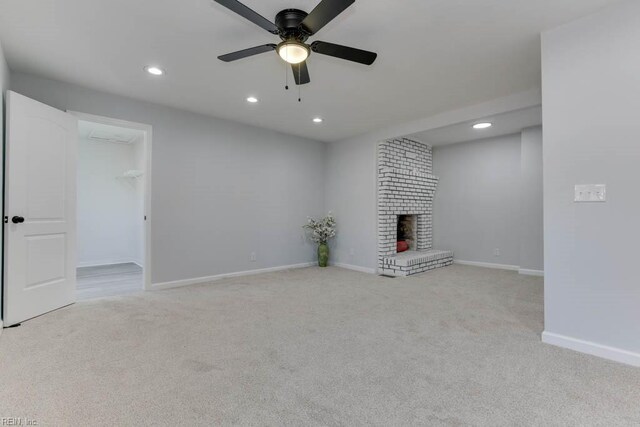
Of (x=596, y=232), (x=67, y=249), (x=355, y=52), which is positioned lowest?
(x=67, y=249)

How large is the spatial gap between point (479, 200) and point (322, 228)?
118 inches

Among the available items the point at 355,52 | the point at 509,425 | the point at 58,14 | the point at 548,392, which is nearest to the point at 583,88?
the point at 355,52

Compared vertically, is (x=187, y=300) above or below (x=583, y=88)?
below

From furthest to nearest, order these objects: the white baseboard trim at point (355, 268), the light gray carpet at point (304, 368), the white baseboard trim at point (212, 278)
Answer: the white baseboard trim at point (355, 268), the white baseboard trim at point (212, 278), the light gray carpet at point (304, 368)

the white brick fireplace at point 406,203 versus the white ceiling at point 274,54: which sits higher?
the white ceiling at point 274,54

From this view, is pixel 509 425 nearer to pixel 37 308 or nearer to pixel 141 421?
pixel 141 421

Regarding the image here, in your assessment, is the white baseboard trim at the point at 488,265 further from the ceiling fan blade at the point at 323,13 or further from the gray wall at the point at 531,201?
the ceiling fan blade at the point at 323,13

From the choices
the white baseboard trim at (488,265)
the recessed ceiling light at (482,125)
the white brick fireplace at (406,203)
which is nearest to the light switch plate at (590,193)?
the recessed ceiling light at (482,125)

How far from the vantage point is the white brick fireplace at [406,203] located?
5.05 metres

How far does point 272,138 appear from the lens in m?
5.21

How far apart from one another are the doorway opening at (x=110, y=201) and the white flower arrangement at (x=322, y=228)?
120 inches

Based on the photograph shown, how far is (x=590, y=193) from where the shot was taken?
216 cm

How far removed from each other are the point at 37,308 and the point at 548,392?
4.21 meters

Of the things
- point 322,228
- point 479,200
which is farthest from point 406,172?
point 322,228
